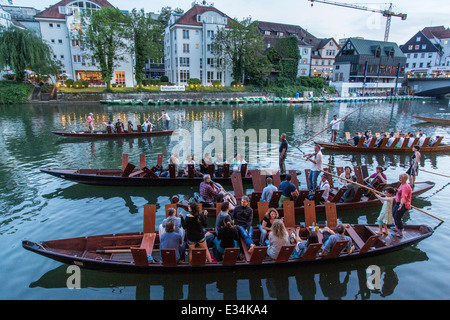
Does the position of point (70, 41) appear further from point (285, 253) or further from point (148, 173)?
point (285, 253)

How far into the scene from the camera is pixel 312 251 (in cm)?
705

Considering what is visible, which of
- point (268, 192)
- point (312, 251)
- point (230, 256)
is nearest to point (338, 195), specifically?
point (268, 192)

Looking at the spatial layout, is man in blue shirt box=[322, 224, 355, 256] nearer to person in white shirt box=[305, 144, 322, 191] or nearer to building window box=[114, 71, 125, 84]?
person in white shirt box=[305, 144, 322, 191]

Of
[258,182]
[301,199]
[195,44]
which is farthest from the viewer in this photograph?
[195,44]

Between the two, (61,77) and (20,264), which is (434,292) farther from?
(61,77)

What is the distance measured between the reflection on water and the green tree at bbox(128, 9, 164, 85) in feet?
164

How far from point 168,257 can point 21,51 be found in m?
49.0

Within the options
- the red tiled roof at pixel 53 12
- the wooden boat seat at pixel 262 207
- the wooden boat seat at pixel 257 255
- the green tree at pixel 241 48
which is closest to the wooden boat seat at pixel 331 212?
the wooden boat seat at pixel 262 207

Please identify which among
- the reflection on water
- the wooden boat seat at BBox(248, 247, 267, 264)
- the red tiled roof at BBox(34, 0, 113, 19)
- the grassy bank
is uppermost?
the red tiled roof at BBox(34, 0, 113, 19)

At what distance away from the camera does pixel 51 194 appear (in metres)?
12.3

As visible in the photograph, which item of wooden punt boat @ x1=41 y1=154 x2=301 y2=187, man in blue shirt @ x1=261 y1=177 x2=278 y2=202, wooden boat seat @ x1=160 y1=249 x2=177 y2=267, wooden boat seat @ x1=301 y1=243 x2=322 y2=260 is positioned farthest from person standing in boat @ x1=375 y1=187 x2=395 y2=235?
wooden boat seat @ x1=160 y1=249 x2=177 y2=267

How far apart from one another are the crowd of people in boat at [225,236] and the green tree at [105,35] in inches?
1874

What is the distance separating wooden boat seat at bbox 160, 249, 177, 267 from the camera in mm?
6527
